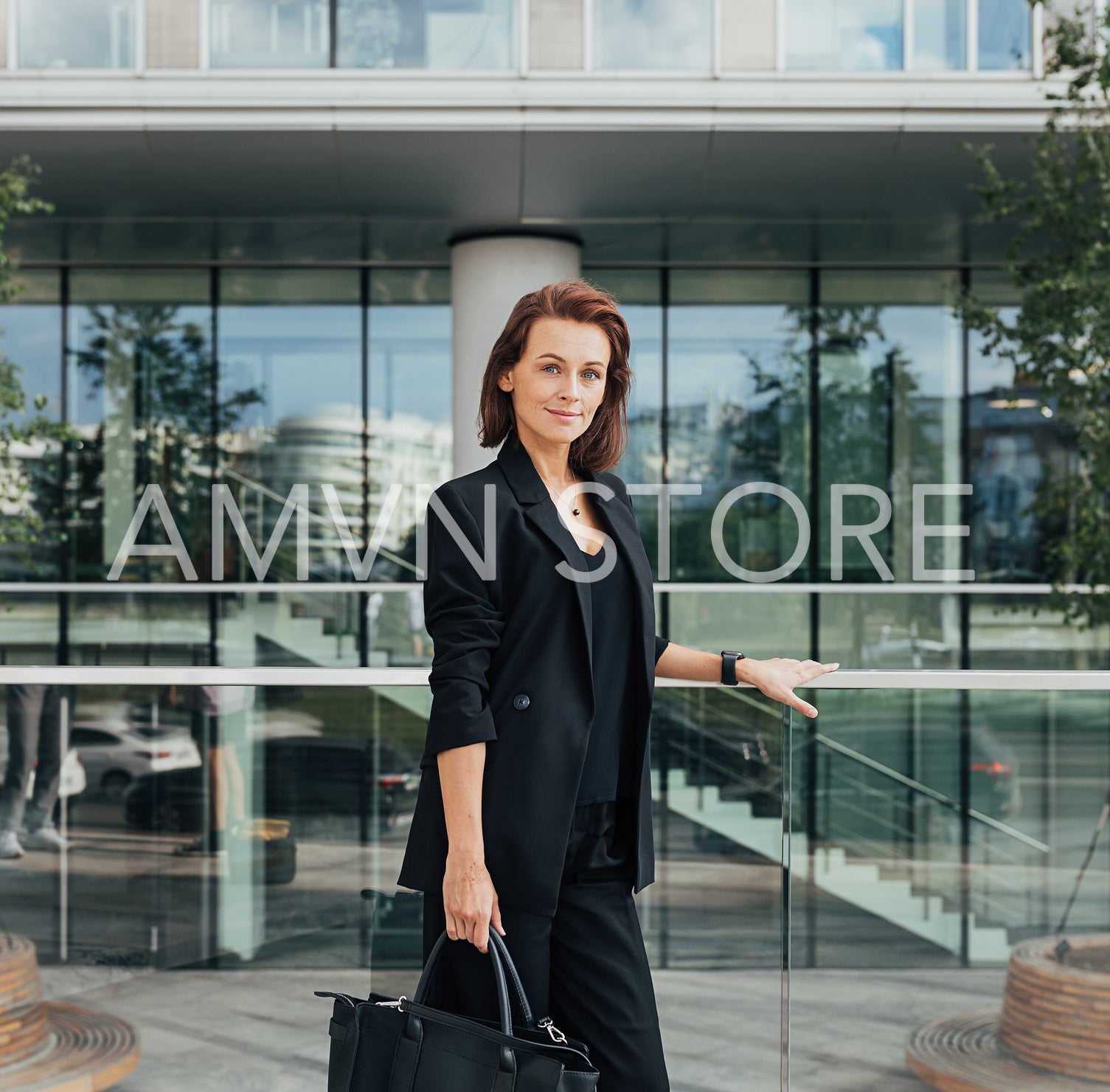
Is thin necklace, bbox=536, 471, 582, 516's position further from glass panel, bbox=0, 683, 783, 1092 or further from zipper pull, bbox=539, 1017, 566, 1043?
glass panel, bbox=0, 683, 783, 1092

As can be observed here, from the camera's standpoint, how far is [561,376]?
2.25 meters

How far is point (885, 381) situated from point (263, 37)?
6212 millimetres

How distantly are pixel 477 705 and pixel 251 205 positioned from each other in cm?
848

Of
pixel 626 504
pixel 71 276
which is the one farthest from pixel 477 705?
pixel 71 276

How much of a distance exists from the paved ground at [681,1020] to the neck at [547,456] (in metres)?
1.70

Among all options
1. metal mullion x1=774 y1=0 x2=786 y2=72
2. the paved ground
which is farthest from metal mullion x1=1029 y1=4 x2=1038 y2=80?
the paved ground

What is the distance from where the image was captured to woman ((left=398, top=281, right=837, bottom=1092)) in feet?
6.97

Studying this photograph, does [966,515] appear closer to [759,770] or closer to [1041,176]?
[1041,176]

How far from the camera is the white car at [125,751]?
3699 mm

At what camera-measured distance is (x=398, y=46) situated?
9.07 metres

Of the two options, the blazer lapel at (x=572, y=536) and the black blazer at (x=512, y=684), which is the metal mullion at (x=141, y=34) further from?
the black blazer at (x=512, y=684)

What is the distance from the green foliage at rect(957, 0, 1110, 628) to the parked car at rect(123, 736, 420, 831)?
4.46m

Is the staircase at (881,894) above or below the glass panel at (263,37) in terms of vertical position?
below

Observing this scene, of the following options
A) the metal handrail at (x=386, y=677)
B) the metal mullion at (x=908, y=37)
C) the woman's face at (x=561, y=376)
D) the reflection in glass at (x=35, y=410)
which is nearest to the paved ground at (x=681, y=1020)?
the metal handrail at (x=386, y=677)
